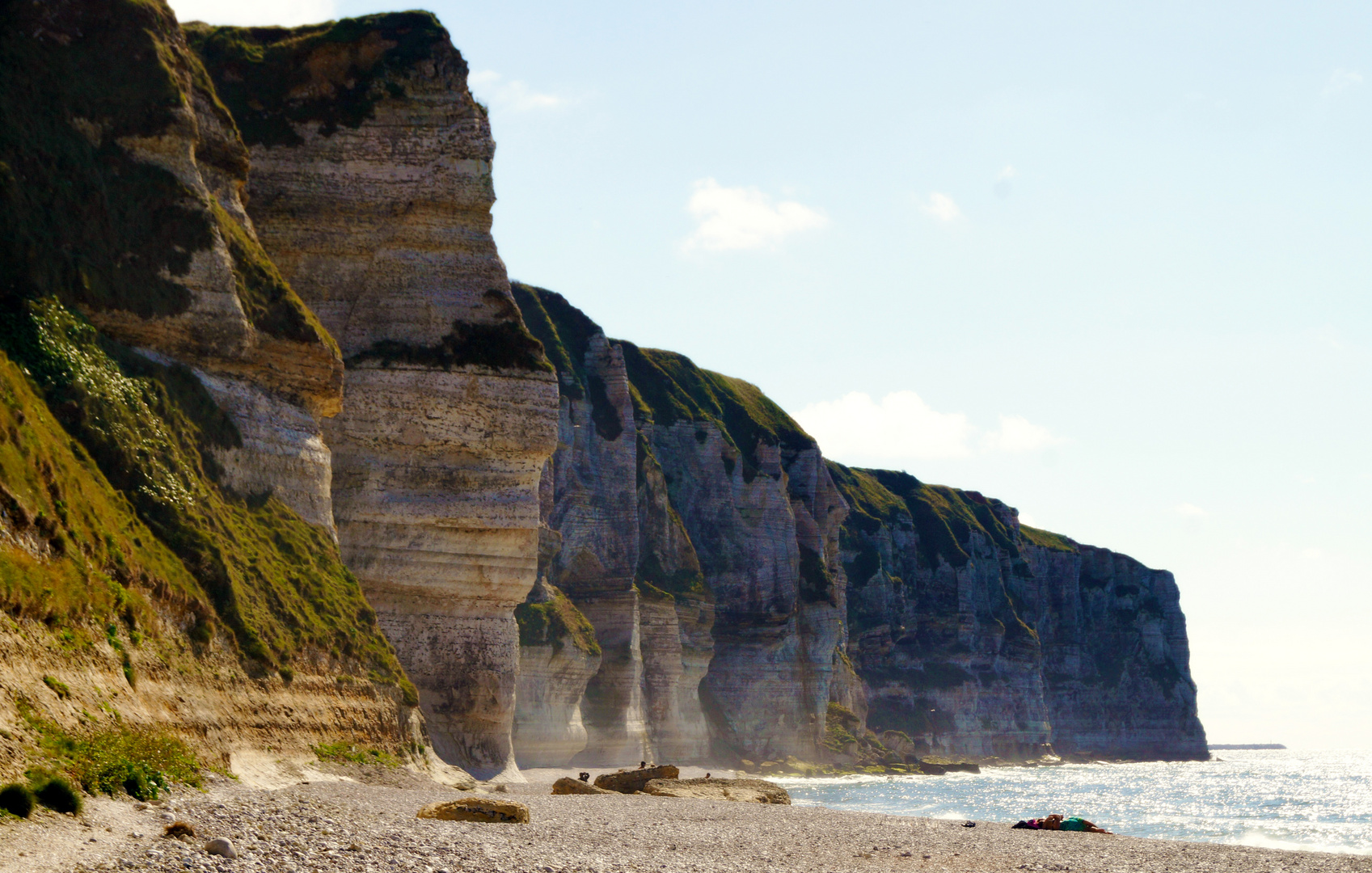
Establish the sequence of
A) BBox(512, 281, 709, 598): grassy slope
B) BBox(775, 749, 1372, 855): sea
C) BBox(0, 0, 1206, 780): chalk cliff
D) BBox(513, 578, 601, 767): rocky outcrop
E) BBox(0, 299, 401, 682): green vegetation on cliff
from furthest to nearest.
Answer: BBox(512, 281, 709, 598): grassy slope < BBox(513, 578, 601, 767): rocky outcrop < BBox(775, 749, 1372, 855): sea < BBox(0, 299, 401, 682): green vegetation on cliff < BBox(0, 0, 1206, 780): chalk cliff

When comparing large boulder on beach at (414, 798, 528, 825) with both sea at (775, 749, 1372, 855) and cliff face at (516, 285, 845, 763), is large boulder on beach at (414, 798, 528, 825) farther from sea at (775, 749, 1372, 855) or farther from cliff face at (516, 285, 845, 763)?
cliff face at (516, 285, 845, 763)

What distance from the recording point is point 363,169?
40.8 metres

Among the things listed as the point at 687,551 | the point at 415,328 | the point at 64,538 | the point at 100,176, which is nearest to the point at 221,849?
the point at 64,538

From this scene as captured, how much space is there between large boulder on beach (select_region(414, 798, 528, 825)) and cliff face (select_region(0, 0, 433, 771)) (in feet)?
12.7

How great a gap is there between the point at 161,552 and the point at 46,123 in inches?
411

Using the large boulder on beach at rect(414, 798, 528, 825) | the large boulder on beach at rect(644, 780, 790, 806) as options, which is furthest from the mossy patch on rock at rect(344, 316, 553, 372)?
the large boulder on beach at rect(414, 798, 528, 825)

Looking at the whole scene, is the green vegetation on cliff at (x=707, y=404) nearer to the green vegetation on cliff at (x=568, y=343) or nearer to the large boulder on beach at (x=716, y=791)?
the green vegetation on cliff at (x=568, y=343)

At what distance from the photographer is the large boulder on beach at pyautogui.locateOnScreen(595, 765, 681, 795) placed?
3828cm

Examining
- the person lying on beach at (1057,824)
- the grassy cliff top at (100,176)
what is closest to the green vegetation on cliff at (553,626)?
the grassy cliff top at (100,176)

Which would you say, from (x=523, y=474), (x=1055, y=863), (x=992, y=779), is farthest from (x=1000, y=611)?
(x=1055, y=863)

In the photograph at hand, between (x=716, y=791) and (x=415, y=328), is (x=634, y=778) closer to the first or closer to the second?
(x=716, y=791)

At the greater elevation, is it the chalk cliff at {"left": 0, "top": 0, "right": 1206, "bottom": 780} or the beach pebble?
the chalk cliff at {"left": 0, "top": 0, "right": 1206, "bottom": 780}

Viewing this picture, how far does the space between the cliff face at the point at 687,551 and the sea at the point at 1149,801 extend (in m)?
8.69

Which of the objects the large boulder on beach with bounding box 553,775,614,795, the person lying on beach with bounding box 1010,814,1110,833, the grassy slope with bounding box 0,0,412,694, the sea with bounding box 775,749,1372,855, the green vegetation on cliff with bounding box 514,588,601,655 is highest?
the grassy slope with bounding box 0,0,412,694
